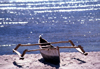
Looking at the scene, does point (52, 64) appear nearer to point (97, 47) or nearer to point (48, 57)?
point (48, 57)

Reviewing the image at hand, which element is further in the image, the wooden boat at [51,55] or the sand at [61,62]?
the wooden boat at [51,55]

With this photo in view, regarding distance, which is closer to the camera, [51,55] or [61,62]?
[51,55]

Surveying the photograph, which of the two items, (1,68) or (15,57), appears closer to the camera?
(1,68)

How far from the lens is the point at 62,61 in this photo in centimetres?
1389

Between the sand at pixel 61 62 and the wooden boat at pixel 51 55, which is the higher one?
the wooden boat at pixel 51 55

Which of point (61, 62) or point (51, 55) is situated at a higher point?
point (51, 55)

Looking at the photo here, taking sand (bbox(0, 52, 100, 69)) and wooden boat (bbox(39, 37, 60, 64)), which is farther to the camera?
wooden boat (bbox(39, 37, 60, 64))

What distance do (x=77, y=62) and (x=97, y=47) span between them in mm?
6546

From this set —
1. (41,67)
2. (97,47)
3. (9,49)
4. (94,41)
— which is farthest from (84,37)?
(41,67)

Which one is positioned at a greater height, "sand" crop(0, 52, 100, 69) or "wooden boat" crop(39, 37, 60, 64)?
"wooden boat" crop(39, 37, 60, 64)

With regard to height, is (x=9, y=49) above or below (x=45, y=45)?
below

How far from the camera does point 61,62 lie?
13.7 meters

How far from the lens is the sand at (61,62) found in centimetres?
1280

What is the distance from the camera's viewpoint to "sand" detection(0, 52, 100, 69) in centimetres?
1280
